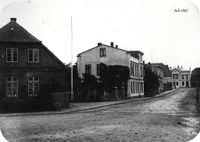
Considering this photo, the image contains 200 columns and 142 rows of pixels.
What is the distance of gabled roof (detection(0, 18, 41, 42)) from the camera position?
2736 cm

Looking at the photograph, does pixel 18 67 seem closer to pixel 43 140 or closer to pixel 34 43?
pixel 34 43

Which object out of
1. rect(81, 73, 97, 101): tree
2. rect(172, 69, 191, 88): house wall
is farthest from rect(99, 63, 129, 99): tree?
rect(172, 69, 191, 88): house wall

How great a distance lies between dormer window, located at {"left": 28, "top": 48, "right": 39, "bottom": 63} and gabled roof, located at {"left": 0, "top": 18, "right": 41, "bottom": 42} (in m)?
0.94

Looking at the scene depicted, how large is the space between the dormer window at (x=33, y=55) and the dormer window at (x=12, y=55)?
1.26 m

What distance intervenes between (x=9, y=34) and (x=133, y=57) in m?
20.9

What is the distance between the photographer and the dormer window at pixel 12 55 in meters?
27.5

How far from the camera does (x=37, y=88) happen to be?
28109mm

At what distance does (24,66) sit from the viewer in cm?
2795

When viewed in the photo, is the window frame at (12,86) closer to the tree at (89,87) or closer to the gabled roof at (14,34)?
the gabled roof at (14,34)

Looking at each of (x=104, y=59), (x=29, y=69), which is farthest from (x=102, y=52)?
(x=29, y=69)

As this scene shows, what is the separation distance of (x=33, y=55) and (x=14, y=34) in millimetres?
2562

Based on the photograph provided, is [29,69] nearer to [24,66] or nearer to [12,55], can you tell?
[24,66]

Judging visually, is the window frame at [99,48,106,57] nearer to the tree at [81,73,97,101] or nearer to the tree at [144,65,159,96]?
the tree at [81,73,97,101]

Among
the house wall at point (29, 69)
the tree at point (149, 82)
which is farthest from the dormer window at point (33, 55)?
the tree at point (149, 82)
